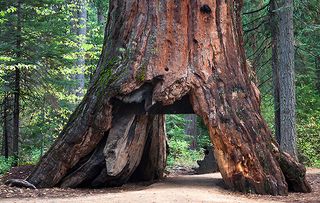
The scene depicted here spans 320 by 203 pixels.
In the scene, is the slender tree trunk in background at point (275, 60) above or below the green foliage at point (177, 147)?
above

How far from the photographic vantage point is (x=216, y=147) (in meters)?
10.1

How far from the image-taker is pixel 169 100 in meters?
9.79

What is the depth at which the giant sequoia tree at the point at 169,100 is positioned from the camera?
9953mm

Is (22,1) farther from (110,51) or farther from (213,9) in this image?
(213,9)

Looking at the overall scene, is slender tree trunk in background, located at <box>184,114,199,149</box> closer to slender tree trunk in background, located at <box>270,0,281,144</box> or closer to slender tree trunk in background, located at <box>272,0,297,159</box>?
slender tree trunk in background, located at <box>270,0,281,144</box>

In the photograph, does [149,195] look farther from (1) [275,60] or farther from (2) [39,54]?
(1) [275,60]

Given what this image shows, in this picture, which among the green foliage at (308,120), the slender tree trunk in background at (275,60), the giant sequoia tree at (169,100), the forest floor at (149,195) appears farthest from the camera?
→ the green foliage at (308,120)

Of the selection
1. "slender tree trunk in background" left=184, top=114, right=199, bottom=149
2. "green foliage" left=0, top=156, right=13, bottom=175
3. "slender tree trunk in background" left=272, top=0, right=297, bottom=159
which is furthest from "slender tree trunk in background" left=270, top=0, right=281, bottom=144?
"green foliage" left=0, top=156, right=13, bottom=175

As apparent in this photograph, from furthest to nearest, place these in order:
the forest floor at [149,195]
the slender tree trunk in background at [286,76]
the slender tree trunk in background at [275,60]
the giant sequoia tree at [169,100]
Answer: the slender tree trunk in background at [275,60]
the slender tree trunk in background at [286,76]
the giant sequoia tree at [169,100]
the forest floor at [149,195]

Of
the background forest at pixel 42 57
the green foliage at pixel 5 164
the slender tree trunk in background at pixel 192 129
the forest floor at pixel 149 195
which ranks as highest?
the background forest at pixel 42 57

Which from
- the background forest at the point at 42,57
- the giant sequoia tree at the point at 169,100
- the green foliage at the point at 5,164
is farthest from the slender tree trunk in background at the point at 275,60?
the green foliage at the point at 5,164

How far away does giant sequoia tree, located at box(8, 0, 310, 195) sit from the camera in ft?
32.7

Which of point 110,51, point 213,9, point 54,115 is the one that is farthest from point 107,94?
point 54,115

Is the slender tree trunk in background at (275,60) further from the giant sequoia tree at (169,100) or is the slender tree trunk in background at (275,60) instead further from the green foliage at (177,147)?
the giant sequoia tree at (169,100)
